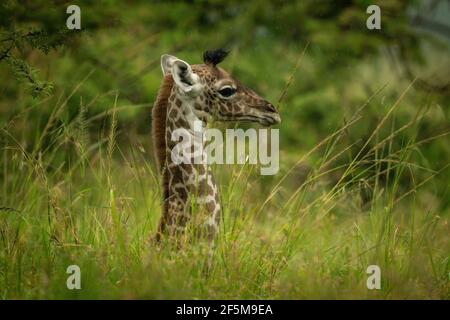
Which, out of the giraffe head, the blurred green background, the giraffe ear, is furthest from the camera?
the blurred green background

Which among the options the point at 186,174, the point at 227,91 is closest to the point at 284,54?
the point at 227,91

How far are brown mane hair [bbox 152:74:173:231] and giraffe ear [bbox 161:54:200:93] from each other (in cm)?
17

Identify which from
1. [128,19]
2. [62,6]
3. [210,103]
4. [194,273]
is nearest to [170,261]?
[194,273]

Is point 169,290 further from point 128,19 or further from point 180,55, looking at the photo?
point 128,19

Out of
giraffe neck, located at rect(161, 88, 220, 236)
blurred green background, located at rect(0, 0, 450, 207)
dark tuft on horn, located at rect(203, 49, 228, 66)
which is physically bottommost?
giraffe neck, located at rect(161, 88, 220, 236)

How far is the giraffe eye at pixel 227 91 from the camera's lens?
6379 mm

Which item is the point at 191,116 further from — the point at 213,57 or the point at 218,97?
the point at 213,57

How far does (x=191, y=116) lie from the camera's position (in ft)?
20.5

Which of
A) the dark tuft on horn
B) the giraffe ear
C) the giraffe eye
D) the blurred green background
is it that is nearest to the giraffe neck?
the giraffe ear

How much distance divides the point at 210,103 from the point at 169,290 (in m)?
1.58

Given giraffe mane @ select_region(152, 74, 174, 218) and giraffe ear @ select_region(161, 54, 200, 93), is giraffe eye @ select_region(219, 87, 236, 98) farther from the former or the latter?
giraffe mane @ select_region(152, 74, 174, 218)

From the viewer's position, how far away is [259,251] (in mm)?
6414

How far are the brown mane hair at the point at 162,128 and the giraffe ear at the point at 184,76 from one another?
0.57 feet

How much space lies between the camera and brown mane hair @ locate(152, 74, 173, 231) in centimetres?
625
